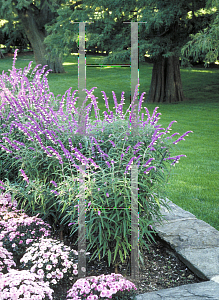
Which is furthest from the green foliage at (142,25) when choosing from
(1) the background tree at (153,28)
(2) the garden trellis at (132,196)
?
(2) the garden trellis at (132,196)

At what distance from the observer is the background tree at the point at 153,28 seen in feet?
35.4

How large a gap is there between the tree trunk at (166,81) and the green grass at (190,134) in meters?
0.65

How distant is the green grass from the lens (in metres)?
3.94

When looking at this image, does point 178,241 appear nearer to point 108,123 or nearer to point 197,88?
point 108,123

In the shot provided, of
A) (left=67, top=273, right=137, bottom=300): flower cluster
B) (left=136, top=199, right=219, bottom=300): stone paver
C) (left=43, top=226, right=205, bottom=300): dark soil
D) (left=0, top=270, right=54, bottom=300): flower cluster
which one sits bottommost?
(left=43, top=226, right=205, bottom=300): dark soil

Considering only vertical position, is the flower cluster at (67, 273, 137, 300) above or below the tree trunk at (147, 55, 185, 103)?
below

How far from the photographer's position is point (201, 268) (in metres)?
2.43

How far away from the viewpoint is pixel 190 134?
8391 millimetres

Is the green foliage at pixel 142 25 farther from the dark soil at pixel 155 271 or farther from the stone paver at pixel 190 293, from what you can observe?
the stone paver at pixel 190 293

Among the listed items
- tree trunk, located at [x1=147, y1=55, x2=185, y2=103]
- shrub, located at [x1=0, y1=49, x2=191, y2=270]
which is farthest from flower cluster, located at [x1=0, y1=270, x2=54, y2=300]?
tree trunk, located at [x1=147, y1=55, x2=185, y2=103]

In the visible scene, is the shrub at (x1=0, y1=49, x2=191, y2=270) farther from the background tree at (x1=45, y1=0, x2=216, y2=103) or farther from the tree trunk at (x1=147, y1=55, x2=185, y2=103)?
the tree trunk at (x1=147, y1=55, x2=185, y2=103)

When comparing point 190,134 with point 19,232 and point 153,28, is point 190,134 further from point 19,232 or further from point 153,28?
point 19,232

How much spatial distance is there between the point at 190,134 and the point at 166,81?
5.23 meters

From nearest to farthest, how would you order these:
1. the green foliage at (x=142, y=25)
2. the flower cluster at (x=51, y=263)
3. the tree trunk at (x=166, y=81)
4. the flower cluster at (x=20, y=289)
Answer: the flower cluster at (x=20, y=289) → the flower cluster at (x=51, y=263) → the green foliage at (x=142, y=25) → the tree trunk at (x=166, y=81)
